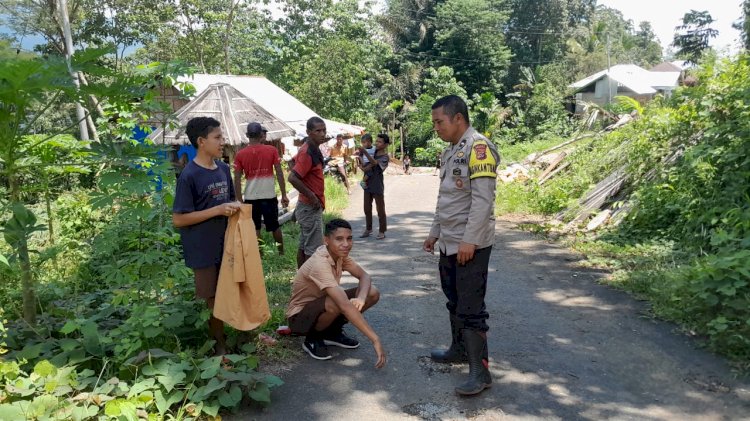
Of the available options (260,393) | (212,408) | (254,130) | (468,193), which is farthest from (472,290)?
(254,130)

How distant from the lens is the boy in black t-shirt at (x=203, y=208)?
151 inches

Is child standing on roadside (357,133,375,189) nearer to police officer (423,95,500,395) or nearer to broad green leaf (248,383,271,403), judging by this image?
police officer (423,95,500,395)

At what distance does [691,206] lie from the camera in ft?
24.3

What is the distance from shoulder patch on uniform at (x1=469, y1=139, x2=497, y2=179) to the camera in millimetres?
3707

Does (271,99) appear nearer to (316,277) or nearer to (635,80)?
(316,277)

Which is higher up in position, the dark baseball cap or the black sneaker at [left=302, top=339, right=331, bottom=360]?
the dark baseball cap

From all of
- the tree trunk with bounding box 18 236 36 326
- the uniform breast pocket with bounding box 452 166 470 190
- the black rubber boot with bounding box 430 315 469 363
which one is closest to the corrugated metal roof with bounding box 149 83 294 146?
the tree trunk with bounding box 18 236 36 326

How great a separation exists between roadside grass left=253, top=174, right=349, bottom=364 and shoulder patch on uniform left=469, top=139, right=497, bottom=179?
2036 mm

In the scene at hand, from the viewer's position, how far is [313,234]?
19.2 ft

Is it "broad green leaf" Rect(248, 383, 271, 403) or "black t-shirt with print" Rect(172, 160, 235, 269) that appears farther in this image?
"black t-shirt with print" Rect(172, 160, 235, 269)

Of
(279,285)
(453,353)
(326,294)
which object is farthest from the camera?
(279,285)

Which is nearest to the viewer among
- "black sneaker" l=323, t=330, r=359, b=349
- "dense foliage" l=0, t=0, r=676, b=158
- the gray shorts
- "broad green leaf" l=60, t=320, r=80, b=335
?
"broad green leaf" l=60, t=320, r=80, b=335

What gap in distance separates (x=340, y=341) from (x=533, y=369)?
60.1 inches

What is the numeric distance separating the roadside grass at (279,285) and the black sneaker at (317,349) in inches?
4.4
